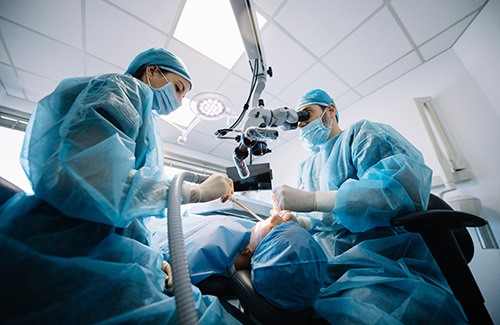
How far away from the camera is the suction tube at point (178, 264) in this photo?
39cm

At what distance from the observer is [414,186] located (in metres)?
0.69

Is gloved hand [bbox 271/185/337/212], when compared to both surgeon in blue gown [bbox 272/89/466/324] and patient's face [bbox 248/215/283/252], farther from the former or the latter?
patient's face [bbox 248/215/283/252]

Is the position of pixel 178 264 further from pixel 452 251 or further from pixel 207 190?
pixel 452 251

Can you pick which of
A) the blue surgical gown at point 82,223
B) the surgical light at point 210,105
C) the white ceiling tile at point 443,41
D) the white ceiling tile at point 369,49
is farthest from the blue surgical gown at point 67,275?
the white ceiling tile at point 443,41

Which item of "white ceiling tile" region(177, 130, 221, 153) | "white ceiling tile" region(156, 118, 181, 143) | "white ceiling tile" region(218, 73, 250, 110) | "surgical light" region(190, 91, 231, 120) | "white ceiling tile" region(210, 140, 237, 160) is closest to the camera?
"surgical light" region(190, 91, 231, 120)

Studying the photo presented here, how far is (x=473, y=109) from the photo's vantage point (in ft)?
4.87

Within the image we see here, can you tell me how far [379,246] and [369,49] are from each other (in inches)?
70.0

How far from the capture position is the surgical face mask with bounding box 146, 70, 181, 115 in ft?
3.20

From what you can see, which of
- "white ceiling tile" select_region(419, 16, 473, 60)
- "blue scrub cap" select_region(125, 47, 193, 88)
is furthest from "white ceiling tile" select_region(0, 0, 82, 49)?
"white ceiling tile" select_region(419, 16, 473, 60)

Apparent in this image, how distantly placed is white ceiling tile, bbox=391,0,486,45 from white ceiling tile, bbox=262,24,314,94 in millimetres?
719

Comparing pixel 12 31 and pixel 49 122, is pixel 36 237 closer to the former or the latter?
pixel 49 122

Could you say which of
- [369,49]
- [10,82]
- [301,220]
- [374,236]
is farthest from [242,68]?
[10,82]

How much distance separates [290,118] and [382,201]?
559 millimetres

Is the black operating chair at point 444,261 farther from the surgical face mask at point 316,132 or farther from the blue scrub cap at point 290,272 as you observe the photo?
the surgical face mask at point 316,132
